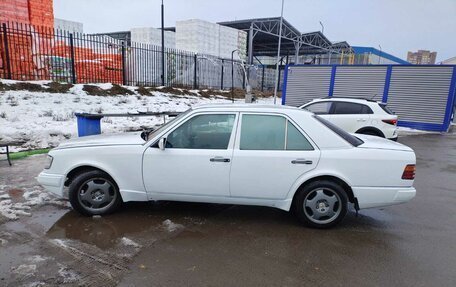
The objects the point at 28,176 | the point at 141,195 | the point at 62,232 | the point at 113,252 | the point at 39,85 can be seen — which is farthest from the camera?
the point at 39,85

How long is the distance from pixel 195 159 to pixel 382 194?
2.37 meters

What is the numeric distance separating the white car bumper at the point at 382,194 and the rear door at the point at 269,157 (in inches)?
27.3

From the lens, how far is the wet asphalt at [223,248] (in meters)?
3.20

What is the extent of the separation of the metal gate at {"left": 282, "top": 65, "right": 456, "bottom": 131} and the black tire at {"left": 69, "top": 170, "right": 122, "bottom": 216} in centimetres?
1402

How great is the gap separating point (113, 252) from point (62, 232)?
92cm

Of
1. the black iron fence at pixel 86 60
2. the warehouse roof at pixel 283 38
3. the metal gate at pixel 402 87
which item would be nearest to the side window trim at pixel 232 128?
the metal gate at pixel 402 87

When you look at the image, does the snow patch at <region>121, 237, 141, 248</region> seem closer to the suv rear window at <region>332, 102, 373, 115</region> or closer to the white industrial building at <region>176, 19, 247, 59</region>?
the suv rear window at <region>332, 102, 373, 115</region>

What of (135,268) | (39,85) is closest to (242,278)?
(135,268)

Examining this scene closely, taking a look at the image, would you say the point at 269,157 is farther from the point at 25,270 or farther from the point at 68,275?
the point at 25,270

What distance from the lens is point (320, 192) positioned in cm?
422

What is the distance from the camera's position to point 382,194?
415cm

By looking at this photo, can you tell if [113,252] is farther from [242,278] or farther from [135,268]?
[242,278]

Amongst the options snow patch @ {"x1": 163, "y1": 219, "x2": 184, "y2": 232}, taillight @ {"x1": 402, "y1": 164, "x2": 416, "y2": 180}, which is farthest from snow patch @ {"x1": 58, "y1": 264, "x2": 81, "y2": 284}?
taillight @ {"x1": 402, "y1": 164, "x2": 416, "y2": 180}

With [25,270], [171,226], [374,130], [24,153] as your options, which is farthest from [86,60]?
[25,270]
